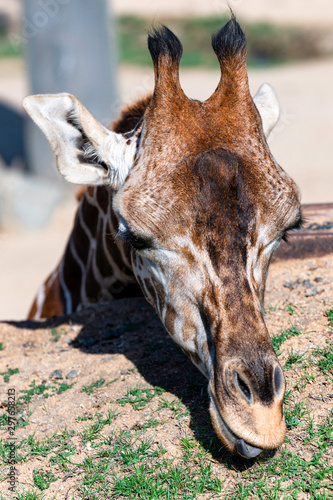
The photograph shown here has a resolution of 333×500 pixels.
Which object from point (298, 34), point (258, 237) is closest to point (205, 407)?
point (258, 237)

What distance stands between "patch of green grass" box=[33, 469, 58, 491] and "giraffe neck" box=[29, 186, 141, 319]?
1.75 m

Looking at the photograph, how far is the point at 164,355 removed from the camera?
4.09 metres

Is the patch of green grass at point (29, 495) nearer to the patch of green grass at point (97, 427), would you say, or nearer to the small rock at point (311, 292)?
the patch of green grass at point (97, 427)

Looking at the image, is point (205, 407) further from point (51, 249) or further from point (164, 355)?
point (51, 249)

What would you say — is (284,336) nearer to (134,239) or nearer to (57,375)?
(134,239)

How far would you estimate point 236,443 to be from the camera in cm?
286

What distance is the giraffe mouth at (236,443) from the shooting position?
2.83 meters

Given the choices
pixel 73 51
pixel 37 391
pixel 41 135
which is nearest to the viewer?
pixel 37 391

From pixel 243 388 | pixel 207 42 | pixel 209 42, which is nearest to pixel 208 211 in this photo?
pixel 243 388

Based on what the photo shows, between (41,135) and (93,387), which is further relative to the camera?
(41,135)

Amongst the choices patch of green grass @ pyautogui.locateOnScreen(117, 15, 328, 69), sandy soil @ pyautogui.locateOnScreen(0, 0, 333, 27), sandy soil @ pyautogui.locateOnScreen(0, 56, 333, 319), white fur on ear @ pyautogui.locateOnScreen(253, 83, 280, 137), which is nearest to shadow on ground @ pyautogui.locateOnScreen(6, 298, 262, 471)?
white fur on ear @ pyautogui.locateOnScreen(253, 83, 280, 137)

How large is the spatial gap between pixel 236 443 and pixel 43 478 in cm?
101

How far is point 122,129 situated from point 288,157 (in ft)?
30.1

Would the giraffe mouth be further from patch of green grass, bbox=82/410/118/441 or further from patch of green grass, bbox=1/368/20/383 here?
patch of green grass, bbox=1/368/20/383
